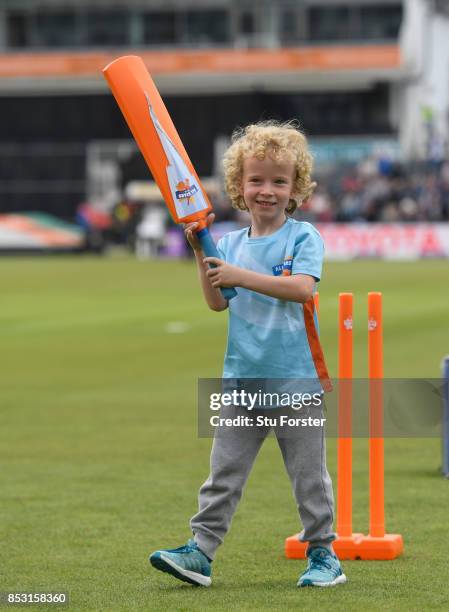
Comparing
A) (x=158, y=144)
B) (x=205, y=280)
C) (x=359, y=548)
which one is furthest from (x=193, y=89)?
(x=205, y=280)

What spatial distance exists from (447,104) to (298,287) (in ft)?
185

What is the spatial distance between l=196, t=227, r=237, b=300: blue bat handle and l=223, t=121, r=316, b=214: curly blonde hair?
0.98 ft

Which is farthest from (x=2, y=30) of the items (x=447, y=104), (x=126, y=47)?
(x=447, y=104)

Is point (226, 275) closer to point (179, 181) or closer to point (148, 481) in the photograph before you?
point (179, 181)

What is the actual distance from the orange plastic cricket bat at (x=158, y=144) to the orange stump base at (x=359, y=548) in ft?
5.91

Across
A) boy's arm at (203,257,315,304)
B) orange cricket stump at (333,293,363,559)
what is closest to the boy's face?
boy's arm at (203,257,315,304)

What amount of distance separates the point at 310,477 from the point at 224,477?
1.14 feet

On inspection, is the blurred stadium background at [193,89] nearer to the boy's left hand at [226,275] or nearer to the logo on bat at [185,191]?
the logo on bat at [185,191]

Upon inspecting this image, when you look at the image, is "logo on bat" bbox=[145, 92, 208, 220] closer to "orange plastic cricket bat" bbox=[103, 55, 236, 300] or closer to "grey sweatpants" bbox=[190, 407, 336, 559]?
"orange plastic cricket bat" bbox=[103, 55, 236, 300]

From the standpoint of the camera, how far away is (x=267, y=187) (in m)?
6.41

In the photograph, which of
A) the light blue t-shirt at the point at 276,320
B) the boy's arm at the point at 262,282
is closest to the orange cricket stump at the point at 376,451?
the light blue t-shirt at the point at 276,320

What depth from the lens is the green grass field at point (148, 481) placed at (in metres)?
6.68

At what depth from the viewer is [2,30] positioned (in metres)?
74.7

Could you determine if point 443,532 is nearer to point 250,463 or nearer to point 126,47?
point 250,463
